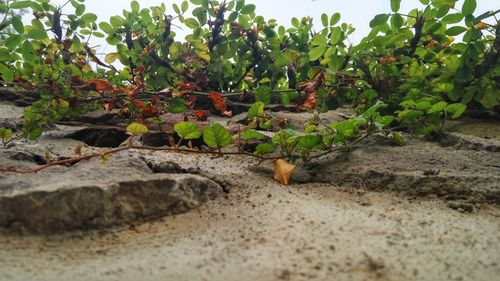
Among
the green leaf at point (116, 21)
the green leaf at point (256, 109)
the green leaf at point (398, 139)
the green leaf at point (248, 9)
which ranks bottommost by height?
the green leaf at point (398, 139)

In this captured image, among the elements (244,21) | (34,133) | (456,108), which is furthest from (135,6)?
(456,108)

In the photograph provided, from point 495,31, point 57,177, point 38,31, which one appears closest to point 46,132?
point 38,31

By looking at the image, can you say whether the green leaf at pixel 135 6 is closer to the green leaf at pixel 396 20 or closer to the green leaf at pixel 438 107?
the green leaf at pixel 396 20

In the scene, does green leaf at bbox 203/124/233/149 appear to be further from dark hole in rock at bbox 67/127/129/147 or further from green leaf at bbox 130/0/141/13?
green leaf at bbox 130/0/141/13

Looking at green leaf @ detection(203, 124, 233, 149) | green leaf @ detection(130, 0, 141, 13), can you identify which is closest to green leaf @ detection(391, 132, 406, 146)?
green leaf @ detection(203, 124, 233, 149)

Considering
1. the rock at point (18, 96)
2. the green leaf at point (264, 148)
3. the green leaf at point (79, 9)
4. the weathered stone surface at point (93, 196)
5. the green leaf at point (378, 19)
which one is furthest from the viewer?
the rock at point (18, 96)

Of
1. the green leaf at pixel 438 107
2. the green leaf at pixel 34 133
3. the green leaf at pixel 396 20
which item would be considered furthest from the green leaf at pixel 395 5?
the green leaf at pixel 34 133
